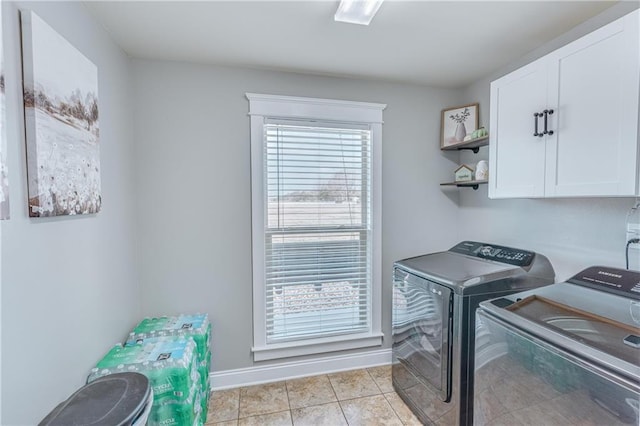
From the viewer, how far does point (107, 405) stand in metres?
1.05

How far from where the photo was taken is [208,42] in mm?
1825

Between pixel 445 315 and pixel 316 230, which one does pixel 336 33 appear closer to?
pixel 316 230

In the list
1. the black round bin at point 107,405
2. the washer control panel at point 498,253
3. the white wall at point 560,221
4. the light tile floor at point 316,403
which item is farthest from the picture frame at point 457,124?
the black round bin at point 107,405

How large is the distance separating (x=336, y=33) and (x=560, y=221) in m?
1.80

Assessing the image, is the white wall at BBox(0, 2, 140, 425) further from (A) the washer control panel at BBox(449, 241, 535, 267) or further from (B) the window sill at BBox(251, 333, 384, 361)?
(A) the washer control panel at BBox(449, 241, 535, 267)

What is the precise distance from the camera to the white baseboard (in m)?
2.22

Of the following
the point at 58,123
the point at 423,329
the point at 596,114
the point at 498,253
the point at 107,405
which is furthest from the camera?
the point at 498,253

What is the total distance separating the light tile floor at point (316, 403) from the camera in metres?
1.89

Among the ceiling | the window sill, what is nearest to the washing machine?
the window sill

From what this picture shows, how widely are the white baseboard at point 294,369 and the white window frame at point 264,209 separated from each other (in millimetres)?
87

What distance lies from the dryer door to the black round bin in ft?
4.88

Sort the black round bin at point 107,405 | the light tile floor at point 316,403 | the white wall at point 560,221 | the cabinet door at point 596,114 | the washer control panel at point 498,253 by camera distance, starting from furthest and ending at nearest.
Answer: the light tile floor at point 316,403
the washer control panel at point 498,253
the white wall at point 560,221
the cabinet door at point 596,114
the black round bin at point 107,405

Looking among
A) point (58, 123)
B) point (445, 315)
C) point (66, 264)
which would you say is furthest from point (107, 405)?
point (445, 315)

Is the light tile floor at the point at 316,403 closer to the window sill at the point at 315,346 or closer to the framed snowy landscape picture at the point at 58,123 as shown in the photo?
the window sill at the point at 315,346
